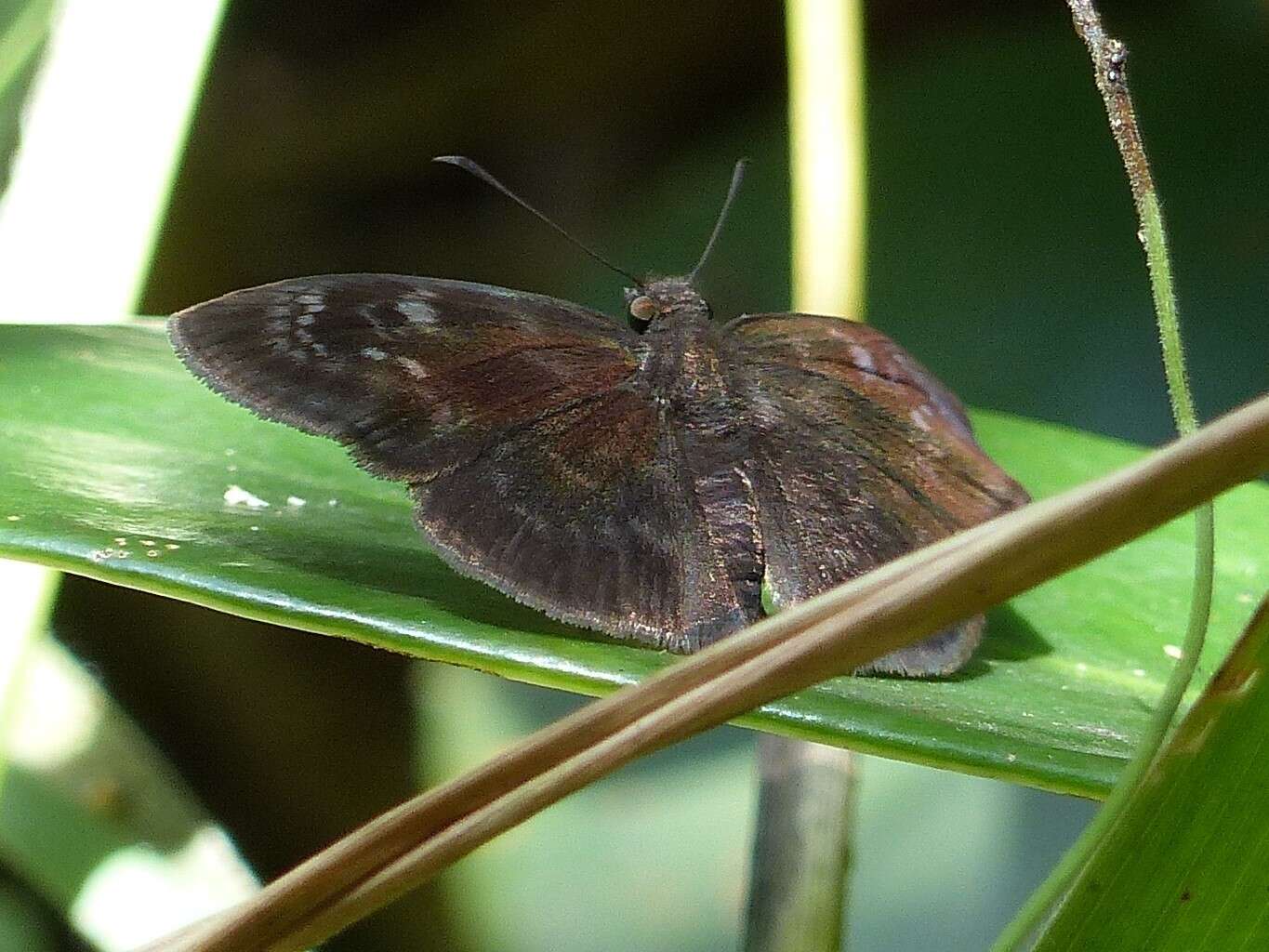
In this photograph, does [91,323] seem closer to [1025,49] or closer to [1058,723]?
[1058,723]

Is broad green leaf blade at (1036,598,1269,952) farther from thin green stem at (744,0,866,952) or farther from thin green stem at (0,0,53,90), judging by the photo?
thin green stem at (0,0,53,90)

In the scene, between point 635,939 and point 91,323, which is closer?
point 91,323

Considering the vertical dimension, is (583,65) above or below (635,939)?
above

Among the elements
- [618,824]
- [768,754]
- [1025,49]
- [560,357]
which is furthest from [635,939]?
[1025,49]

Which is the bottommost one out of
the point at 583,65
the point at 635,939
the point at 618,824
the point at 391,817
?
the point at 635,939

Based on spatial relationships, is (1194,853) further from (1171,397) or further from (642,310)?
(642,310)

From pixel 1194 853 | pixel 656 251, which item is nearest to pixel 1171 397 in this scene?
pixel 1194 853

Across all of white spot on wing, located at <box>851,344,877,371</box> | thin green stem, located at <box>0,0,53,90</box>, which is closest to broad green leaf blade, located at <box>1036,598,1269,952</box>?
white spot on wing, located at <box>851,344,877,371</box>

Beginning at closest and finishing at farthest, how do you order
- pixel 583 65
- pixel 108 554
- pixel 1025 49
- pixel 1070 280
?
pixel 108 554 → pixel 1070 280 → pixel 1025 49 → pixel 583 65
